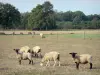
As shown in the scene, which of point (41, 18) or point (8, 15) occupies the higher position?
point (8, 15)

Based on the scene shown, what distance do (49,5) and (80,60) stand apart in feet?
A: 302

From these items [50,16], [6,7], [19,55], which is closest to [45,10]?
[50,16]

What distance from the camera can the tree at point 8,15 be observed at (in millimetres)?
92062

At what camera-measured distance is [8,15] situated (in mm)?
93688

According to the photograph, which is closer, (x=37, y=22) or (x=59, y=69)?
(x=59, y=69)

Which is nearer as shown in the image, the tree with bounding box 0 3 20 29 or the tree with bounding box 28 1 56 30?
the tree with bounding box 0 3 20 29

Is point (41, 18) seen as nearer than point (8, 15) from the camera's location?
No

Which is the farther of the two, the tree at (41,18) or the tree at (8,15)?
the tree at (41,18)

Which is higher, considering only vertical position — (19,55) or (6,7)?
(6,7)

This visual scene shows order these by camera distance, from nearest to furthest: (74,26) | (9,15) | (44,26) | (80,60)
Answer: (80,60)
(9,15)
(44,26)
(74,26)

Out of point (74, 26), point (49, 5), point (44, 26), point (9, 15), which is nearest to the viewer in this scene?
point (9, 15)

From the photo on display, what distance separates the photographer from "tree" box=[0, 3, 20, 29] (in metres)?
92.1

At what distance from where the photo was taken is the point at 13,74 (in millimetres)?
14430

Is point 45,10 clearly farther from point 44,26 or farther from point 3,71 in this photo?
point 3,71
